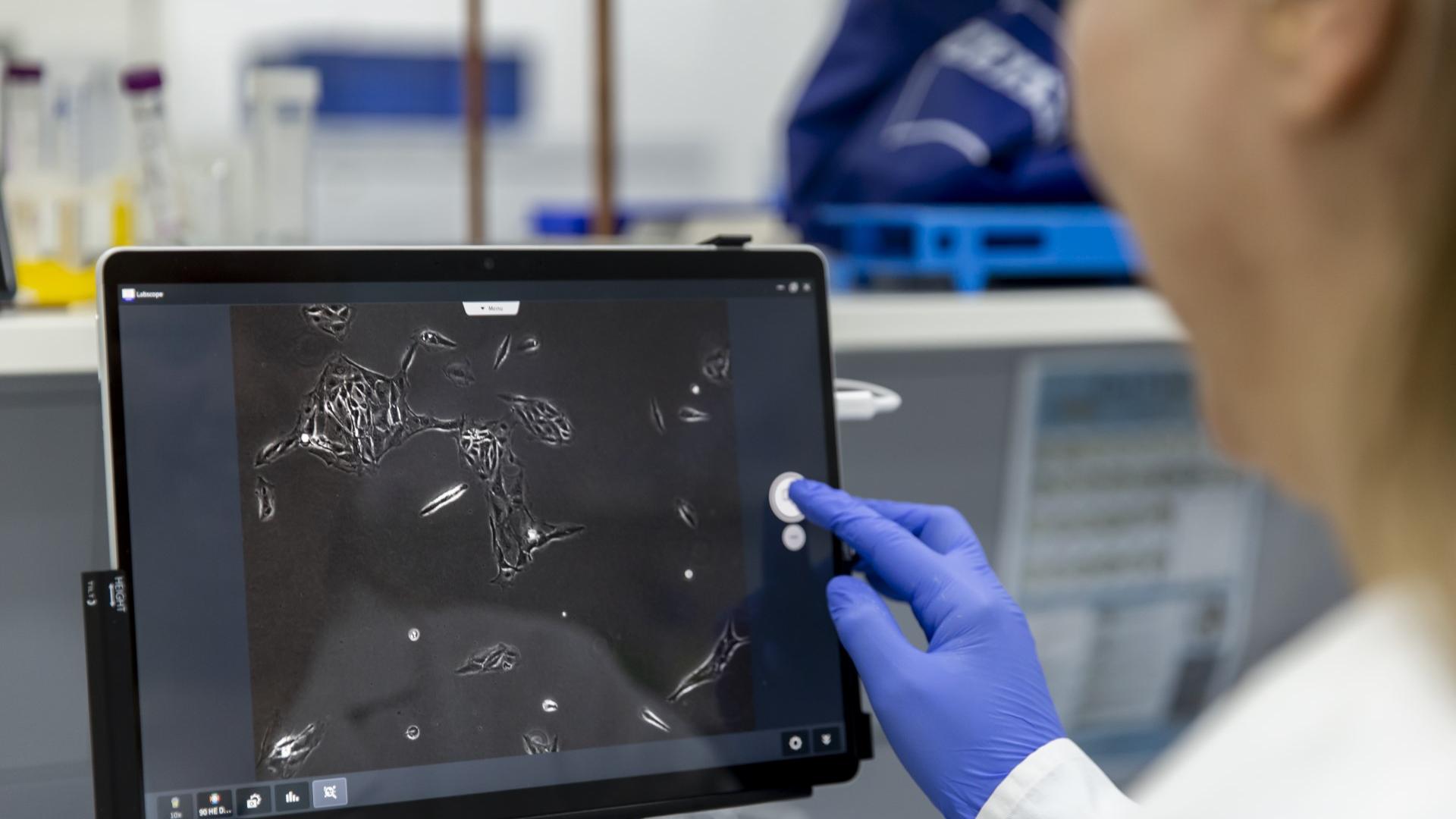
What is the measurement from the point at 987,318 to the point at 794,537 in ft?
0.87

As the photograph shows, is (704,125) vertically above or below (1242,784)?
above

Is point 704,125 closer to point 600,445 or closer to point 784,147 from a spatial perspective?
point 784,147

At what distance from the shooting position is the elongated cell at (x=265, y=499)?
0.64m

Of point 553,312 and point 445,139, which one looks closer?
point 553,312

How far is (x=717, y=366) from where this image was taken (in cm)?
73

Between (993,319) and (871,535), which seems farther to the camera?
(993,319)

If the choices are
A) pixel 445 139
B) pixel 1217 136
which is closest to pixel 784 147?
pixel 1217 136

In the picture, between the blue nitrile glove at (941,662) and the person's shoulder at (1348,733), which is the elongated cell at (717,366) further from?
the person's shoulder at (1348,733)

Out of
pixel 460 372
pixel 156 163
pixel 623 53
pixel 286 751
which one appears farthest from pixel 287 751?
pixel 623 53

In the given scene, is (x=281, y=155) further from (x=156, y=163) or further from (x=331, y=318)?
(x=331, y=318)

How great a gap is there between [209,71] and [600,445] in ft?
9.34

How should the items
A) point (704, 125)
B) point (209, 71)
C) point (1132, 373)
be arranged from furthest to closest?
point (704, 125) < point (209, 71) < point (1132, 373)

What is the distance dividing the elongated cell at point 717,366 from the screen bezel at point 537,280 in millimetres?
46

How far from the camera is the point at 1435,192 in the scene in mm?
317
